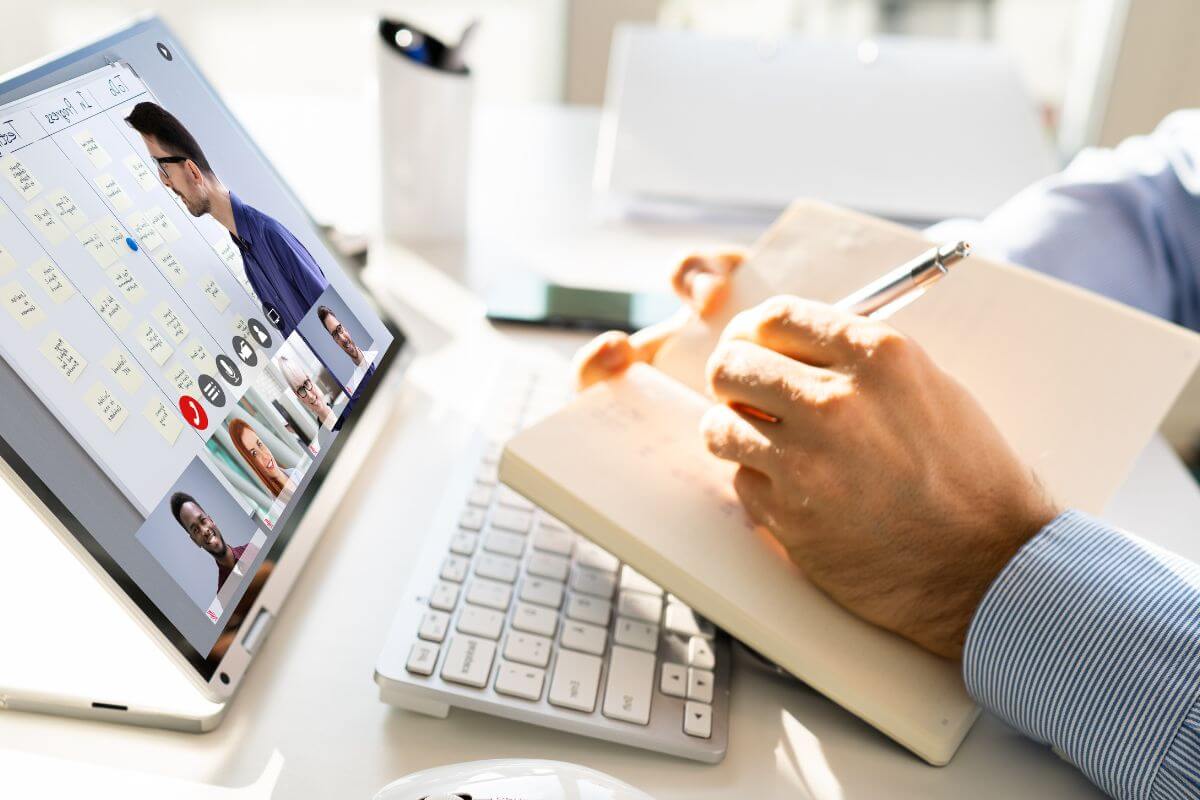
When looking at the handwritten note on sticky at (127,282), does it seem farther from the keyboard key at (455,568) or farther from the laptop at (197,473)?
the keyboard key at (455,568)


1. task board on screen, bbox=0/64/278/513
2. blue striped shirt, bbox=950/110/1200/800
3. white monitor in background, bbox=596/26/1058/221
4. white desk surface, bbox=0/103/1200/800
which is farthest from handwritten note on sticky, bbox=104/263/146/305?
white monitor in background, bbox=596/26/1058/221

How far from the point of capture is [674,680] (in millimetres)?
433

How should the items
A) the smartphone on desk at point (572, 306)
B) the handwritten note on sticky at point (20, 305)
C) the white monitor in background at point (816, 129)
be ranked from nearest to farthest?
1. the handwritten note on sticky at point (20, 305)
2. the smartphone on desk at point (572, 306)
3. the white monitor in background at point (816, 129)

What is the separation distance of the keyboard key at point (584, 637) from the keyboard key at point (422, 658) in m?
0.06

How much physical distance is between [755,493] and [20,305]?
325 millimetres

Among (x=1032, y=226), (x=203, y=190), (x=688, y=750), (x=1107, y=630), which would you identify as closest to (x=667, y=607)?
(x=688, y=750)

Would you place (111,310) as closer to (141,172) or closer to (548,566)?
(141,172)

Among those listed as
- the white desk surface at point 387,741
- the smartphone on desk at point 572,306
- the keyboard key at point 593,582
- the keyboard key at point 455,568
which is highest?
the smartphone on desk at point 572,306

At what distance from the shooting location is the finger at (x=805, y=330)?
1.52 feet

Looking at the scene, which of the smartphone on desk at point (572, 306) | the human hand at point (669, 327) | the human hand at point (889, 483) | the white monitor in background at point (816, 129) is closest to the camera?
the human hand at point (889, 483)

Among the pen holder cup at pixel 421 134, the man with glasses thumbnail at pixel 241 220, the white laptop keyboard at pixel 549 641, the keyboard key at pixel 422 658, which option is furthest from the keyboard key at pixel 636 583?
the pen holder cup at pixel 421 134

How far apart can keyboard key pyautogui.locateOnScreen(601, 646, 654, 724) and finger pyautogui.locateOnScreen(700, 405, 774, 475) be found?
0.10 metres

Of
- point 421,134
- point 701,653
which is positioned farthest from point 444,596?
point 421,134

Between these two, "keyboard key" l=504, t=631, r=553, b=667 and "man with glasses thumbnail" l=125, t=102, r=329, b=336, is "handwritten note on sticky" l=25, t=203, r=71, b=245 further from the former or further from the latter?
"keyboard key" l=504, t=631, r=553, b=667
